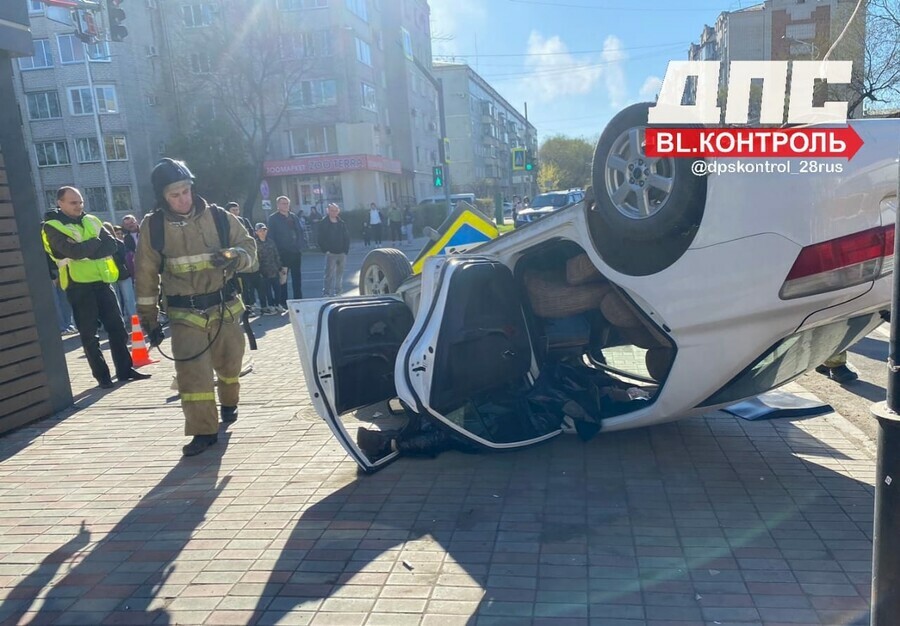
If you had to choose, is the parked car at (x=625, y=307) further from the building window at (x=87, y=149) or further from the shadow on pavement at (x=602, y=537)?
the building window at (x=87, y=149)

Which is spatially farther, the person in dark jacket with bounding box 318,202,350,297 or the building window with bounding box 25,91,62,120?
the building window with bounding box 25,91,62,120

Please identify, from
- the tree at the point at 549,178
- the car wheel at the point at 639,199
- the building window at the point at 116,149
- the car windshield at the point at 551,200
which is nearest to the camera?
the car wheel at the point at 639,199

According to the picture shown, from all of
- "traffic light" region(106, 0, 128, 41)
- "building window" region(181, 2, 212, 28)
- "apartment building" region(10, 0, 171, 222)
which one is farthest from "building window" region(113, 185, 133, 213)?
"traffic light" region(106, 0, 128, 41)

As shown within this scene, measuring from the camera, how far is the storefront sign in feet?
134

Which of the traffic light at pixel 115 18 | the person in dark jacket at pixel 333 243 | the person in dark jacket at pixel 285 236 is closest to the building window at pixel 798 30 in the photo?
the person in dark jacket at pixel 333 243

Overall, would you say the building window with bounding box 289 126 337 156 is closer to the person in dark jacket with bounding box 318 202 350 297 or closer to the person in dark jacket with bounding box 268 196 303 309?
the person in dark jacket with bounding box 318 202 350 297

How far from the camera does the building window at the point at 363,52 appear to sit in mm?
42688

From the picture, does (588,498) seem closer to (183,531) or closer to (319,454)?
(319,454)

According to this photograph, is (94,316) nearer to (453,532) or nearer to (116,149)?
(453,532)

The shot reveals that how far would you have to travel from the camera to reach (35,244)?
20.3 ft

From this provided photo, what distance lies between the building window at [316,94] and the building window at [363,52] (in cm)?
265

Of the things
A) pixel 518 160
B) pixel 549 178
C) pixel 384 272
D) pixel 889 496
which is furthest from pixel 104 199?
pixel 549 178

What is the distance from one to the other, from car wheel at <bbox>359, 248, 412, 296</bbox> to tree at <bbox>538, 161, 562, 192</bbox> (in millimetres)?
69438

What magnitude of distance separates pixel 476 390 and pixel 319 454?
132 centimetres
